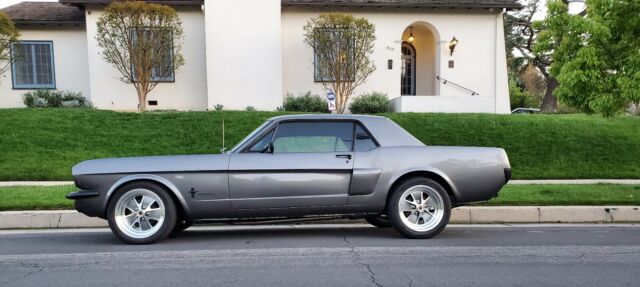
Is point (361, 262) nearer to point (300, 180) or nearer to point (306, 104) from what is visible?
point (300, 180)

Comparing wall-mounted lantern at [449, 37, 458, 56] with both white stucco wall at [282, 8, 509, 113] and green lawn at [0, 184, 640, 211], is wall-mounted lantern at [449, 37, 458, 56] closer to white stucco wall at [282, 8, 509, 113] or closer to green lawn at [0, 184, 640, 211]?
white stucco wall at [282, 8, 509, 113]

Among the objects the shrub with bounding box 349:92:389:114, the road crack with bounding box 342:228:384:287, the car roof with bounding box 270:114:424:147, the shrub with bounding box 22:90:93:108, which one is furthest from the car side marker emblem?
the shrub with bounding box 22:90:93:108

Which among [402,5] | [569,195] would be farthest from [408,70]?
[569,195]

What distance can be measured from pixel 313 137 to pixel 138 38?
11690mm

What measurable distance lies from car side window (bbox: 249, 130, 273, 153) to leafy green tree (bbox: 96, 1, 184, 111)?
1147 cm

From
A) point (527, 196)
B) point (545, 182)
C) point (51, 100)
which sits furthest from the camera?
point (51, 100)

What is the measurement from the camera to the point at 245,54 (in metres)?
17.2

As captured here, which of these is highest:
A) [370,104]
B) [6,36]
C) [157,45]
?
[6,36]

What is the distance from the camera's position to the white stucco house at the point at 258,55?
1714cm

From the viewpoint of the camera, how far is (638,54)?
26.5 feet

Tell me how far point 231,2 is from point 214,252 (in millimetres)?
13686

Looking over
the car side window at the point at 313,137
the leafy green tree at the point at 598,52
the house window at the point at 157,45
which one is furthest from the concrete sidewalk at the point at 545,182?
the house window at the point at 157,45

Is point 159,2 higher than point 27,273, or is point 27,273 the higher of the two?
point 159,2

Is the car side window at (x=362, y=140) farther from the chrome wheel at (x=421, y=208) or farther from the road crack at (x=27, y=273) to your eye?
the road crack at (x=27, y=273)
